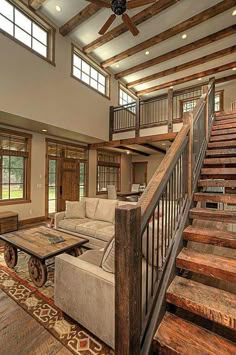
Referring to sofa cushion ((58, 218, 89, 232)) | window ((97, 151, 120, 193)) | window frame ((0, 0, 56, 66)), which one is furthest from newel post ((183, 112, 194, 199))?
window ((97, 151, 120, 193))

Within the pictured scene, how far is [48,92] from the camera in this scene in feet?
15.8

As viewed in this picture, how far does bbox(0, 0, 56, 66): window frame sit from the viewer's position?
4.20 meters

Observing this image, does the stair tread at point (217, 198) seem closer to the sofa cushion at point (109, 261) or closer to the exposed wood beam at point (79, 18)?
the sofa cushion at point (109, 261)

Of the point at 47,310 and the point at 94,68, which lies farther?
the point at 94,68

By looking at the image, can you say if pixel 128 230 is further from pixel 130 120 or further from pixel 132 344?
pixel 130 120

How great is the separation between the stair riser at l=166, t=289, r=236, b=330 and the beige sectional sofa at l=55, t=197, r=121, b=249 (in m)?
1.89

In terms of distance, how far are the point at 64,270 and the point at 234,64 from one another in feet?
25.1

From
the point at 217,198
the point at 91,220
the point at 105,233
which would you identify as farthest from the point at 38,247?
the point at 217,198

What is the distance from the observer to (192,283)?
143 centimetres

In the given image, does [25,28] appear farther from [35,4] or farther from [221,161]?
[221,161]

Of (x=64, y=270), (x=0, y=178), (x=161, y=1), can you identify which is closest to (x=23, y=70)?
(x=0, y=178)

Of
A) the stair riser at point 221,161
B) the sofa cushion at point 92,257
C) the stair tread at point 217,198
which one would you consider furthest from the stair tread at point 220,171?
the sofa cushion at point 92,257

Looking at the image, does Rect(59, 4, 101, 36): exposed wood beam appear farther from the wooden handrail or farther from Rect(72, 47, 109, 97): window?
the wooden handrail

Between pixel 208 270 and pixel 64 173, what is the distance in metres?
5.76
